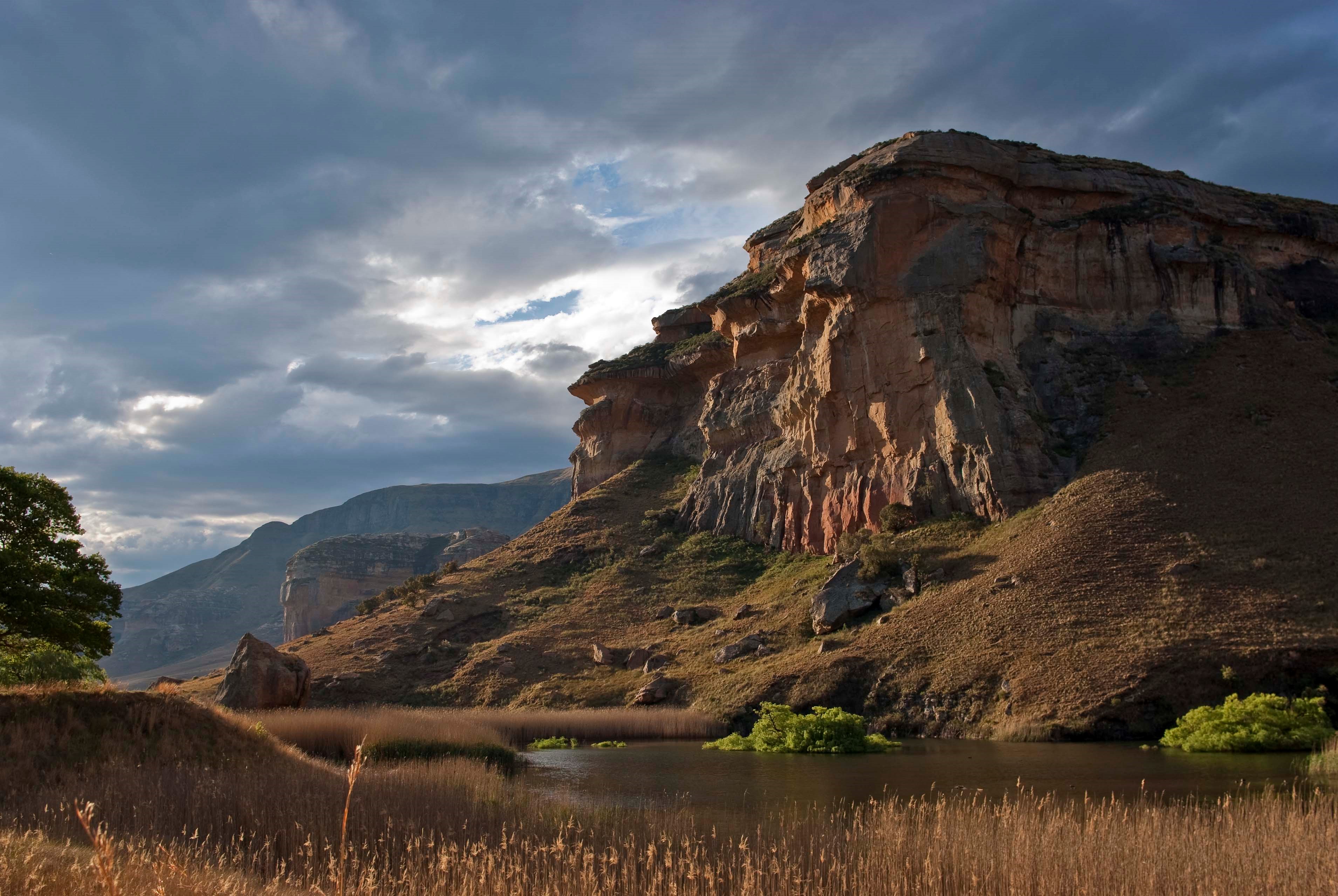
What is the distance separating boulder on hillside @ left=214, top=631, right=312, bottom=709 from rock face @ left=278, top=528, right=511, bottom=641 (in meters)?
97.0

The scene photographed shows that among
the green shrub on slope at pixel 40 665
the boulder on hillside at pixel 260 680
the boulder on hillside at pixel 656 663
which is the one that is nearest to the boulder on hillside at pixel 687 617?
the boulder on hillside at pixel 656 663

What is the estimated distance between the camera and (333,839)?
40.7 ft

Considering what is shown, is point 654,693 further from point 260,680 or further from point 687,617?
point 260,680

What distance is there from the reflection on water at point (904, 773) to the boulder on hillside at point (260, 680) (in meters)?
9.11

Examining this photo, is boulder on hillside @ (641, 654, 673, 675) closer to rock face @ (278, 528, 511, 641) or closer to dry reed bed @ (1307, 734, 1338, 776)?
dry reed bed @ (1307, 734, 1338, 776)

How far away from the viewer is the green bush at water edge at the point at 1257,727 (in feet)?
84.4

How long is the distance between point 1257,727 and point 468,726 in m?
23.2

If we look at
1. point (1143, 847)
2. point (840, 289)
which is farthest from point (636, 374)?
point (1143, 847)

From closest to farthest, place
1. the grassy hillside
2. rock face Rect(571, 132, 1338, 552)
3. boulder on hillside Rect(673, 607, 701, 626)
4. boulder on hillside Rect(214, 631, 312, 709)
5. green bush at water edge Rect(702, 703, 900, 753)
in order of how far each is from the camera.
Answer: green bush at water edge Rect(702, 703, 900, 753) → boulder on hillside Rect(214, 631, 312, 709) → the grassy hillside → rock face Rect(571, 132, 1338, 552) → boulder on hillside Rect(673, 607, 701, 626)

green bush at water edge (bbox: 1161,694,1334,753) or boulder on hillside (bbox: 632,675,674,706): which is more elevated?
green bush at water edge (bbox: 1161,694,1334,753)

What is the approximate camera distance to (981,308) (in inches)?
2103

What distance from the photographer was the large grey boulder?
44281 millimetres

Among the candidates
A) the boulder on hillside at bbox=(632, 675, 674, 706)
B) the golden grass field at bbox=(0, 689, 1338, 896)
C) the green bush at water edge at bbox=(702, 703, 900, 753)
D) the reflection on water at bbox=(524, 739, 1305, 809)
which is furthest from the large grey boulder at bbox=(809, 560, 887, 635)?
the golden grass field at bbox=(0, 689, 1338, 896)

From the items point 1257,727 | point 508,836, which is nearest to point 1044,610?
point 1257,727
